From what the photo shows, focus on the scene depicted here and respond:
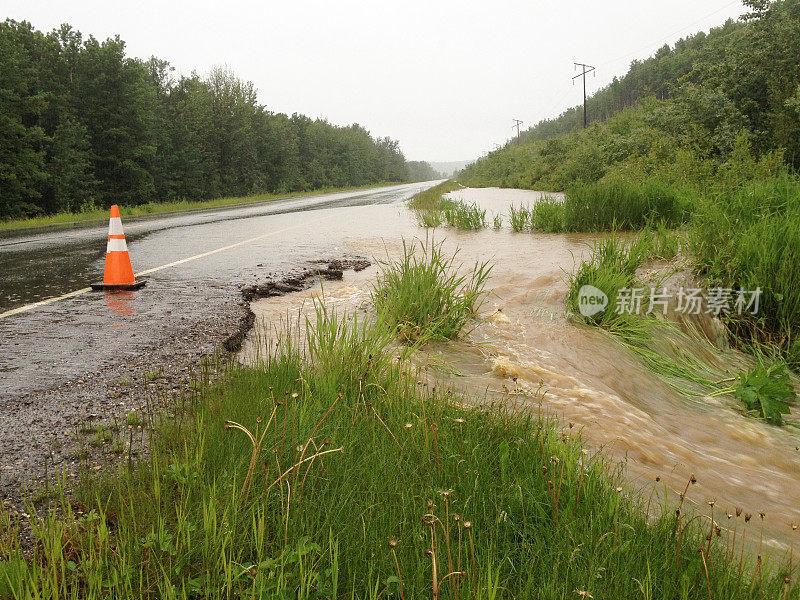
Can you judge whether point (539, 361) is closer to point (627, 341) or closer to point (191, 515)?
point (627, 341)

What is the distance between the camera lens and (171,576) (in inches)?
71.1

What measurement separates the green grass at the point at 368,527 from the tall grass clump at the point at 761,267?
4323mm

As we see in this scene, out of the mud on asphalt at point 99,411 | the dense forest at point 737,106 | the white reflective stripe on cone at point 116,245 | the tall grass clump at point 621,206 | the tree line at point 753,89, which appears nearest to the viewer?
the mud on asphalt at point 99,411

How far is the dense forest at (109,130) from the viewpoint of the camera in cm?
2542

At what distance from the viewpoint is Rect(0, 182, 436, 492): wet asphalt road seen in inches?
127

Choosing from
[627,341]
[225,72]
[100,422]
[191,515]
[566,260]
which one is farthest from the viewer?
[225,72]

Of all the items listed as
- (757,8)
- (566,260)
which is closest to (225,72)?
(757,8)

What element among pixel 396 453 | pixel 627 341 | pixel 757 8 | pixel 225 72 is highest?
pixel 225 72

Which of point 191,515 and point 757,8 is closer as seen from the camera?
point 191,515

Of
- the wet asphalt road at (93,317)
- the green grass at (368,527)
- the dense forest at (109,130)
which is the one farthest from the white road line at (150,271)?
the dense forest at (109,130)

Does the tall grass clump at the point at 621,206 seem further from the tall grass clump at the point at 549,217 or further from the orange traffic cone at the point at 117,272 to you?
the orange traffic cone at the point at 117,272

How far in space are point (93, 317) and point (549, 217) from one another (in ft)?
28.5

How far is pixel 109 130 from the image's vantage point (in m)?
33.1

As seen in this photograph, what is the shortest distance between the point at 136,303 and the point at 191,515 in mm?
4534
